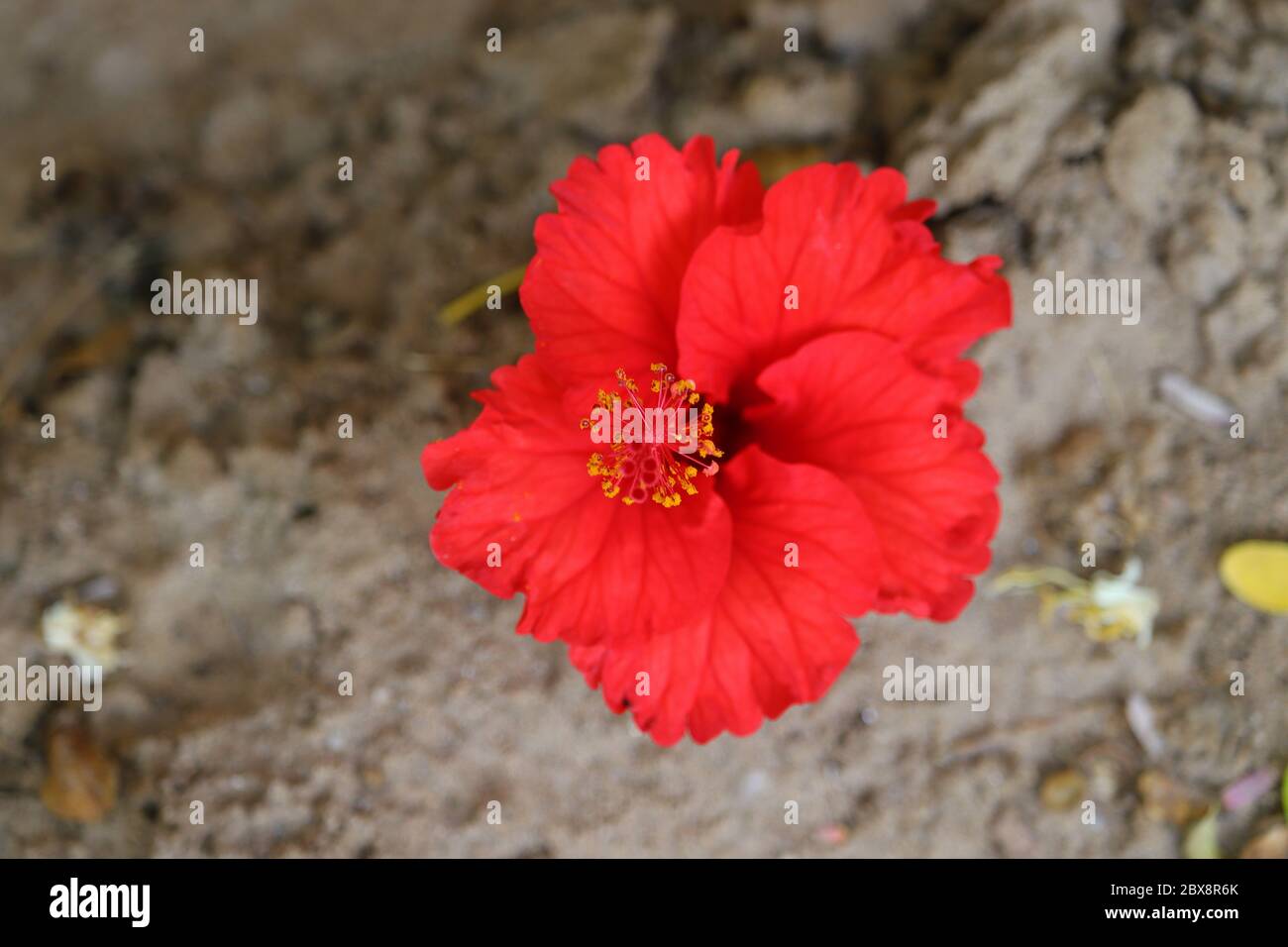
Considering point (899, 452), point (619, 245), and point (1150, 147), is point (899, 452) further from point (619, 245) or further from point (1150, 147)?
point (1150, 147)

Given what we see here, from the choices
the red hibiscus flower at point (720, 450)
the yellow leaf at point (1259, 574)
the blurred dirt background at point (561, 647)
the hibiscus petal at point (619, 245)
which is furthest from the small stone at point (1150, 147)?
the hibiscus petal at point (619, 245)

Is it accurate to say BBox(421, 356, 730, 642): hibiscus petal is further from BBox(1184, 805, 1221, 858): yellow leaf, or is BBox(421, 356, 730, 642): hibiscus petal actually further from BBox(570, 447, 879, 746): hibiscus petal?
BBox(1184, 805, 1221, 858): yellow leaf

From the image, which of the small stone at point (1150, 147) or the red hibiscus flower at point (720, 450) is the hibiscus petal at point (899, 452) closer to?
the red hibiscus flower at point (720, 450)

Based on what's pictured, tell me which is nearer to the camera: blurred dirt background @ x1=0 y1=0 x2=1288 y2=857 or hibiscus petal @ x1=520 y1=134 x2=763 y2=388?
hibiscus petal @ x1=520 y1=134 x2=763 y2=388

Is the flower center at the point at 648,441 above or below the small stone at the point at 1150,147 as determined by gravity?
below

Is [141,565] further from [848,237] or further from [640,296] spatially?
[848,237]

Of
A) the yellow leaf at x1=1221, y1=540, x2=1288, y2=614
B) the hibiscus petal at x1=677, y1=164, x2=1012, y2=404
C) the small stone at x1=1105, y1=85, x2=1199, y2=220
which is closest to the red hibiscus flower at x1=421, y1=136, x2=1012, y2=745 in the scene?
the hibiscus petal at x1=677, y1=164, x2=1012, y2=404
